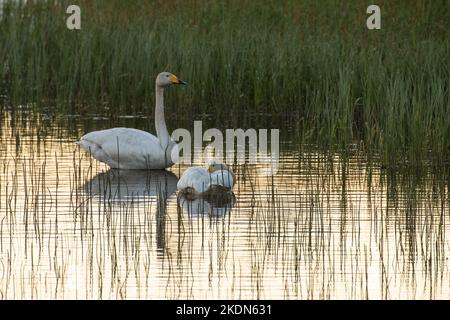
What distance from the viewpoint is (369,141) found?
1382 cm

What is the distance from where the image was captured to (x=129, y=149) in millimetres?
13734

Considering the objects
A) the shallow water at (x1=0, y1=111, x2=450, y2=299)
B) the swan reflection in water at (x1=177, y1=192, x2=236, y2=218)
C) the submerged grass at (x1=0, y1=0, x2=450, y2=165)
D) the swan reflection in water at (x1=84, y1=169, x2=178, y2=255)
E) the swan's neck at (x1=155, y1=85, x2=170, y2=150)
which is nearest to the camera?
the shallow water at (x1=0, y1=111, x2=450, y2=299)

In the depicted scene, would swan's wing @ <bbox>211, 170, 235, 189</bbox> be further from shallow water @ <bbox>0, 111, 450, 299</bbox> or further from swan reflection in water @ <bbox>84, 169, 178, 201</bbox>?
swan reflection in water @ <bbox>84, 169, 178, 201</bbox>

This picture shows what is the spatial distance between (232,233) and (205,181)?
6.32 ft

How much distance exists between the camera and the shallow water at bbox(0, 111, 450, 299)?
8.62m

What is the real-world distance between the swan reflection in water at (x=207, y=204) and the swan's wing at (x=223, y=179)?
8 centimetres

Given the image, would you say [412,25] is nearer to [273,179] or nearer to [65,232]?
[273,179]

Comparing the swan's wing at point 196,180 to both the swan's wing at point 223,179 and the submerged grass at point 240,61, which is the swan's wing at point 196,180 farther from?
the submerged grass at point 240,61

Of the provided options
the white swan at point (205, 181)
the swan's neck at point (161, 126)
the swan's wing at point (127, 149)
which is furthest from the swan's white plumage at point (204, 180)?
the swan's neck at point (161, 126)

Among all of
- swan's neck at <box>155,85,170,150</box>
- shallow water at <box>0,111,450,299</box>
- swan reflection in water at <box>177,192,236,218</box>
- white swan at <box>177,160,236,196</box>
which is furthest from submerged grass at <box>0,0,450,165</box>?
swan reflection in water at <box>177,192,236,218</box>

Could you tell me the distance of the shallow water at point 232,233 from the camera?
8.62 metres

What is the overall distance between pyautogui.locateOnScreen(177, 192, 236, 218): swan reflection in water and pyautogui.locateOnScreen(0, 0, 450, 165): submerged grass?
2.88 meters
